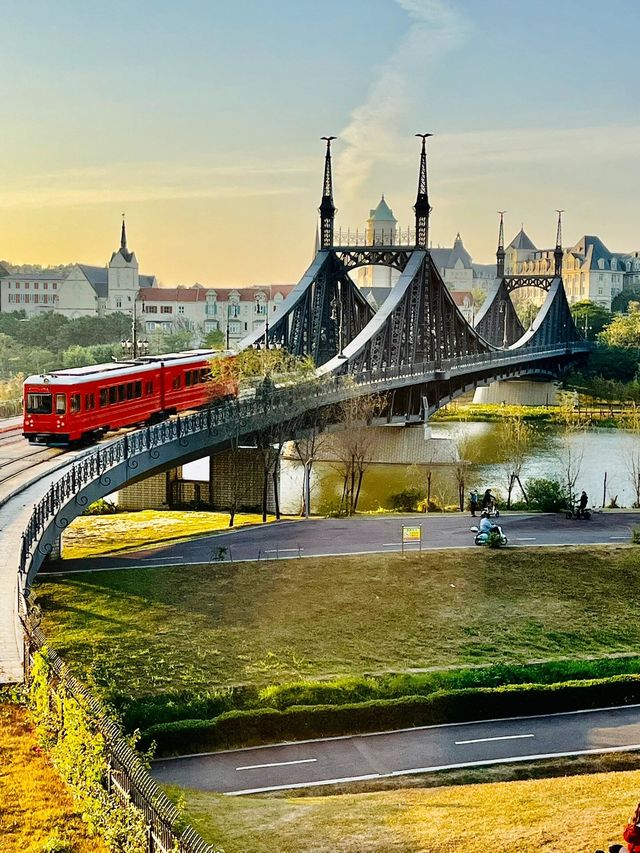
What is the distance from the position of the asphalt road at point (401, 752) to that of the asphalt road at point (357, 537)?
39.3 ft

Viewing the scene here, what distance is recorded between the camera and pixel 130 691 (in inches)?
875

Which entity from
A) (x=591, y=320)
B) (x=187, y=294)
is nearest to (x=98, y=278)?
(x=187, y=294)

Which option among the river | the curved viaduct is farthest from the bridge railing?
the river

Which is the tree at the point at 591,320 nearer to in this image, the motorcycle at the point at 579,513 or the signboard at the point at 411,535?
the motorcycle at the point at 579,513

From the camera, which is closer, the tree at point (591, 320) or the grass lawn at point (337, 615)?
the grass lawn at point (337, 615)

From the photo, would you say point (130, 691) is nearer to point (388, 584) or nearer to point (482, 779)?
point (482, 779)

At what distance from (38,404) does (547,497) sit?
62.7 feet

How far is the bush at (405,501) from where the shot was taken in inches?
1793

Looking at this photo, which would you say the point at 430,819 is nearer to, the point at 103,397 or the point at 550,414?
the point at 103,397

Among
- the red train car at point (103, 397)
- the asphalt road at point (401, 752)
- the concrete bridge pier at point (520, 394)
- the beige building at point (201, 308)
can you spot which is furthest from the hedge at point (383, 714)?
the beige building at point (201, 308)

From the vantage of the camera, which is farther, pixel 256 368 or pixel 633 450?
pixel 633 450

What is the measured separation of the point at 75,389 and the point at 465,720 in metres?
17.4

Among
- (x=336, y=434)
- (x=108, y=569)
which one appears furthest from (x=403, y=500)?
(x=108, y=569)

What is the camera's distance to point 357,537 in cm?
3566
